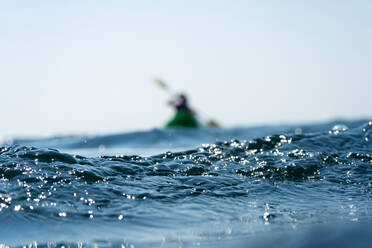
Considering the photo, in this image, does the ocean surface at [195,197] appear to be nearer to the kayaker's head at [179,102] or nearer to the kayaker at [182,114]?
the kayaker at [182,114]

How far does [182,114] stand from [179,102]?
0.94m

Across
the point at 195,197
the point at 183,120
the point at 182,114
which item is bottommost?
the point at 195,197

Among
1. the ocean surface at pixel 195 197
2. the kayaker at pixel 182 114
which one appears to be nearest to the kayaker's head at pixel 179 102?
the kayaker at pixel 182 114

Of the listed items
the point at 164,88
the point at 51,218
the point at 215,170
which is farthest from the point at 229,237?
the point at 164,88

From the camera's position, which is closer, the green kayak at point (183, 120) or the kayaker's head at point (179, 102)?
the green kayak at point (183, 120)

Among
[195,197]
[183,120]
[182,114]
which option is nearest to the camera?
[195,197]

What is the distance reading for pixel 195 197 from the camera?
4340 mm

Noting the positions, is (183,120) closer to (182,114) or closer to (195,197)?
(182,114)

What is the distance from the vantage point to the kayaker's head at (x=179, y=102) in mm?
27875

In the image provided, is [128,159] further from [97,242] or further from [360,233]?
[360,233]

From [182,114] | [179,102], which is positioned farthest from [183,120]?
[179,102]

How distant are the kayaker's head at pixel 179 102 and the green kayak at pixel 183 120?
377mm

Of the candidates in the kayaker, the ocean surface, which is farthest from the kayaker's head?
the ocean surface

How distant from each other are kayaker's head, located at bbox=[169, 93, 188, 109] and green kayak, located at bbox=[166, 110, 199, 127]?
0.38m
